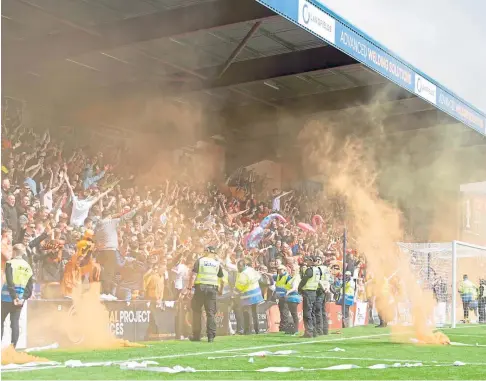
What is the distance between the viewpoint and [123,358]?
1056cm

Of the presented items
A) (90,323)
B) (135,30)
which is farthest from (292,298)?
(135,30)

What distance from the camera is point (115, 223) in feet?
51.5

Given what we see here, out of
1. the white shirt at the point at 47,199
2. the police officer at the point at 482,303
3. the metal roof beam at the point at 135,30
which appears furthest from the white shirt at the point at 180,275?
the police officer at the point at 482,303

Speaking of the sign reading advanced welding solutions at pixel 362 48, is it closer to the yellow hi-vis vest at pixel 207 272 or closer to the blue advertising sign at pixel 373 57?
the blue advertising sign at pixel 373 57

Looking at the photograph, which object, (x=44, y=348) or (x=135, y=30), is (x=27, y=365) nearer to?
(x=44, y=348)

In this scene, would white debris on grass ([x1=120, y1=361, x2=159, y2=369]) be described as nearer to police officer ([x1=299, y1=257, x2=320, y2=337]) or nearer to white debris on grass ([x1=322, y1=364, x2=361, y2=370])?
white debris on grass ([x1=322, y1=364, x2=361, y2=370])

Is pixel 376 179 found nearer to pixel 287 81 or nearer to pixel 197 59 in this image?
pixel 287 81

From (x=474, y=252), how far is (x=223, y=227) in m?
11.7

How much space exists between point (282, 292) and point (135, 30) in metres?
6.71

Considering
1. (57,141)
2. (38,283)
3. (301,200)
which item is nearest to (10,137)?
(57,141)

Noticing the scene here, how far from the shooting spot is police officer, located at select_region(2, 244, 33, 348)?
10.9 m

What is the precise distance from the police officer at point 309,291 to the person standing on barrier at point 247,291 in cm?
145

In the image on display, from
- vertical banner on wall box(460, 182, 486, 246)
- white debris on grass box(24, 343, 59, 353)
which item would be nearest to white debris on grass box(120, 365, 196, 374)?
white debris on grass box(24, 343, 59, 353)

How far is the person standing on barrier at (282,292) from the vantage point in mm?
18000
